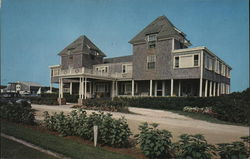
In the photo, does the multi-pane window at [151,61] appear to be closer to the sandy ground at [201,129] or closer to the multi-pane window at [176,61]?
the multi-pane window at [176,61]

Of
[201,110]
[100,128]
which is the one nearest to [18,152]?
[100,128]

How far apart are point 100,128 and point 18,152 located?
6.38 ft

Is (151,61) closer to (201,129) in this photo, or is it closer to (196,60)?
(196,60)

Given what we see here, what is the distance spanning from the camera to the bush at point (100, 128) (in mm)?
4680

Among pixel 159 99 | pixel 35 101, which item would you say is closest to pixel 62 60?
pixel 35 101

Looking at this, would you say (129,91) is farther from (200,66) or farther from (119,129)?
(119,129)

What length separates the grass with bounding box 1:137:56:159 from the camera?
3.73m

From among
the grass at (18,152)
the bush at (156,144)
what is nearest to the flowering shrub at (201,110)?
the bush at (156,144)

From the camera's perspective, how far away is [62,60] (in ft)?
98.7

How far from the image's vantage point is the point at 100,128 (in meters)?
4.79

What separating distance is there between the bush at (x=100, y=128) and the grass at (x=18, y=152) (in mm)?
1424

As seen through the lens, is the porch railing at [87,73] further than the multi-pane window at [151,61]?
No

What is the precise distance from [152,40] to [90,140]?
17.8 metres

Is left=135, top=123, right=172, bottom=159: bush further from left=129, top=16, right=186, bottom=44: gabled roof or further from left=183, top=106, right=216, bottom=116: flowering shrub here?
left=129, top=16, right=186, bottom=44: gabled roof
